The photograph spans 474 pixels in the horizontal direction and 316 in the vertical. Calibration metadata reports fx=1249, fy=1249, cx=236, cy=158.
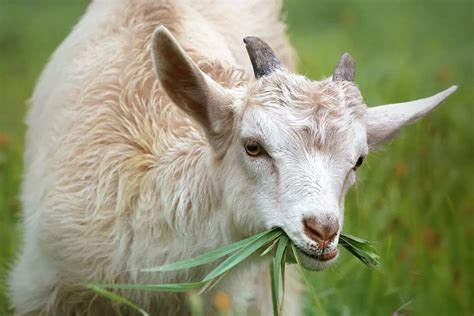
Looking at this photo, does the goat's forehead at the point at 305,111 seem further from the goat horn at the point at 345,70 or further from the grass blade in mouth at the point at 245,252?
the grass blade in mouth at the point at 245,252

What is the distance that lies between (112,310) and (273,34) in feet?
9.33

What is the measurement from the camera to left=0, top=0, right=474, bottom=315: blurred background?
25.6 ft


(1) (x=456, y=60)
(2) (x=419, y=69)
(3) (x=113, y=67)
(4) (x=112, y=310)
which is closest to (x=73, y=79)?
(3) (x=113, y=67)

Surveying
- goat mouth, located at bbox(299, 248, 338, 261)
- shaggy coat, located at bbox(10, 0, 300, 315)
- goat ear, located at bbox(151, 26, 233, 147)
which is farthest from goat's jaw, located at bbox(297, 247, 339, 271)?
goat ear, located at bbox(151, 26, 233, 147)

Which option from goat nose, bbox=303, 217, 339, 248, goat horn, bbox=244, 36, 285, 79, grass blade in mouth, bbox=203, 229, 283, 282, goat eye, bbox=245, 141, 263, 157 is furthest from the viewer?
goat horn, bbox=244, 36, 285, 79

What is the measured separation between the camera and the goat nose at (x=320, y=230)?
5.18 meters

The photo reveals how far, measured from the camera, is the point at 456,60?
13.4 metres

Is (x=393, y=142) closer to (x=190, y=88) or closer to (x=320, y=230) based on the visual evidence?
(x=190, y=88)

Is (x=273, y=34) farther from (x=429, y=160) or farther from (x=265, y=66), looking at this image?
(x=265, y=66)

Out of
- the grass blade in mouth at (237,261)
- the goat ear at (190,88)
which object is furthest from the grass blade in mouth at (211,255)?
the goat ear at (190,88)

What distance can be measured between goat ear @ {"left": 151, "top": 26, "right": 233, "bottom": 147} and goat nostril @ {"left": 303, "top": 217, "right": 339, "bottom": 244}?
89cm

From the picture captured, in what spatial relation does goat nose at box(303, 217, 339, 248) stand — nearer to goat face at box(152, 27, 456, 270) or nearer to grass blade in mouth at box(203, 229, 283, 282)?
goat face at box(152, 27, 456, 270)

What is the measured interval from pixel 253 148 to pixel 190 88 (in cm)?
44

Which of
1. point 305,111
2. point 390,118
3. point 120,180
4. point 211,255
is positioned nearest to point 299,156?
point 305,111
